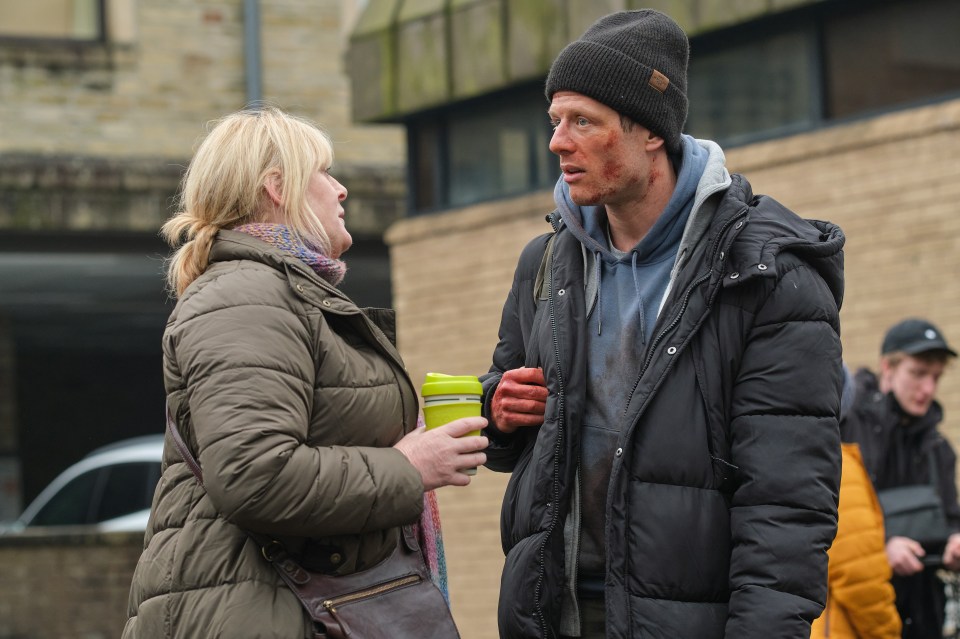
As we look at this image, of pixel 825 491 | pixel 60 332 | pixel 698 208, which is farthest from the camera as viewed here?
pixel 60 332

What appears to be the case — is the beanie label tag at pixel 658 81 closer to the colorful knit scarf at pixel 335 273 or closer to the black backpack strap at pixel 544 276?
the black backpack strap at pixel 544 276

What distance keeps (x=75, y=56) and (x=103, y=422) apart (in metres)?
9.96

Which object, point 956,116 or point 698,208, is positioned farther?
point 956,116

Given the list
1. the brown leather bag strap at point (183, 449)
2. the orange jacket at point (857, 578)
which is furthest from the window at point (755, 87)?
the brown leather bag strap at point (183, 449)

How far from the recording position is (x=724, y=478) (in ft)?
11.5

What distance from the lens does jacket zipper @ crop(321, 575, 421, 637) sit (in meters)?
3.53

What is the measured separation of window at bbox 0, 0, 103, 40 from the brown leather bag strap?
12642 millimetres

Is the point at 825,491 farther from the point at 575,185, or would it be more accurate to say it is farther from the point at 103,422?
the point at 103,422

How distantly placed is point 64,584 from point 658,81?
32.5ft

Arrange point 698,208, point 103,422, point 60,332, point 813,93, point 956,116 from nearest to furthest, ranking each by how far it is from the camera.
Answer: point 698,208 < point 956,116 < point 813,93 < point 60,332 < point 103,422

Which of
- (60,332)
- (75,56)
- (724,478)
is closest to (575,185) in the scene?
(724,478)

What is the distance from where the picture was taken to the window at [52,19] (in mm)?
15445

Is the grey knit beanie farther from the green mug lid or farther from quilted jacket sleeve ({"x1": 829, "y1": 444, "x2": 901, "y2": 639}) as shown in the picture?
quilted jacket sleeve ({"x1": 829, "y1": 444, "x2": 901, "y2": 639})

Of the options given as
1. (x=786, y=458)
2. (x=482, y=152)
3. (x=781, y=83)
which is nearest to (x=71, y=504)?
(x=482, y=152)
